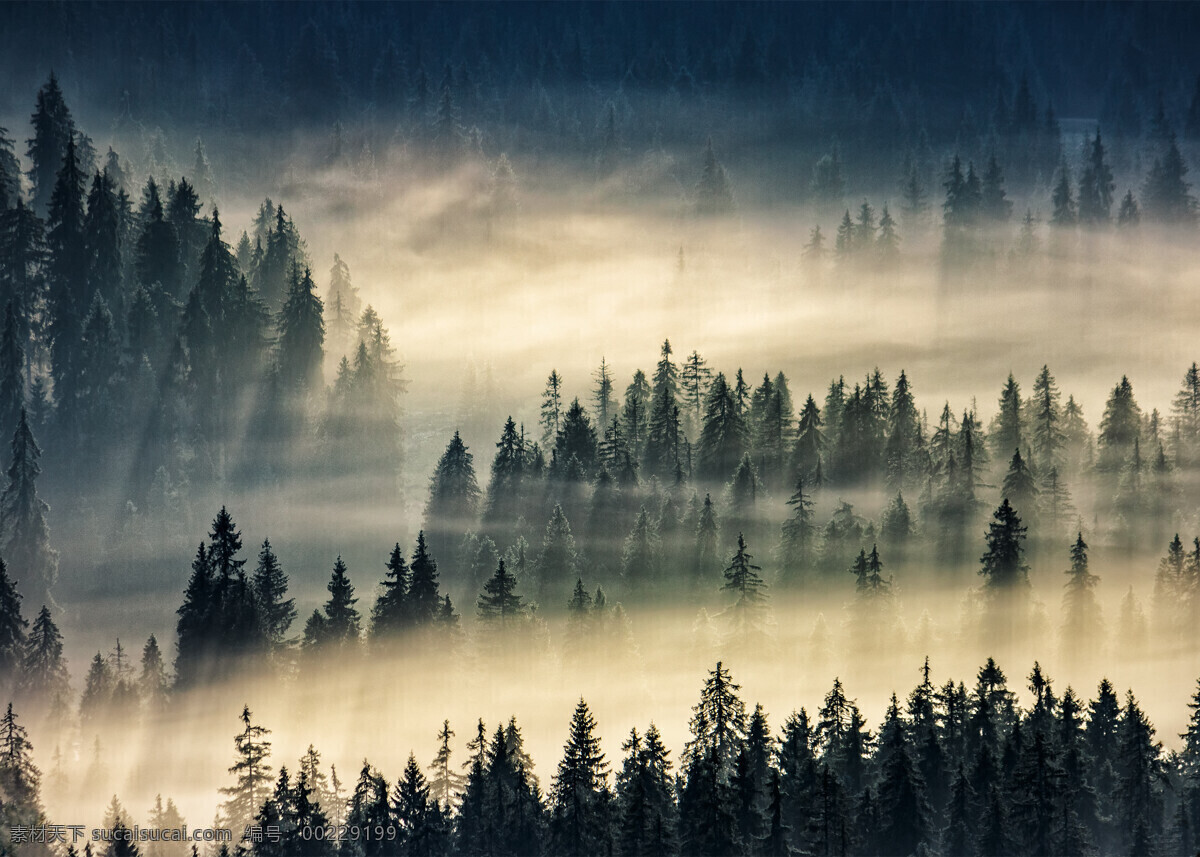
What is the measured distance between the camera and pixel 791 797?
126 metres

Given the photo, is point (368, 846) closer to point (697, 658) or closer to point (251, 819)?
point (251, 819)

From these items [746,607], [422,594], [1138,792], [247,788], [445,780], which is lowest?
[1138,792]

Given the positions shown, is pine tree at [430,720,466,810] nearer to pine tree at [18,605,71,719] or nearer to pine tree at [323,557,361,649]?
pine tree at [323,557,361,649]

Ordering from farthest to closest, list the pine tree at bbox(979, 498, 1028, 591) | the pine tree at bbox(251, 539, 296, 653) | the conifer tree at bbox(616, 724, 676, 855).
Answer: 1. the pine tree at bbox(251, 539, 296, 653)
2. the pine tree at bbox(979, 498, 1028, 591)
3. the conifer tree at bbox(616, 724, 676, 855)

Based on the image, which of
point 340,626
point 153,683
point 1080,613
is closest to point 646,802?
point 340,626

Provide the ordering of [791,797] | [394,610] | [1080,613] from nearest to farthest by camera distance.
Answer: [791,797] < [394,610] < [1080,613]

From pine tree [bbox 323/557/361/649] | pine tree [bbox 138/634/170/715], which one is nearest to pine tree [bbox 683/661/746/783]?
pine tree [bbox 323/557/361/649]

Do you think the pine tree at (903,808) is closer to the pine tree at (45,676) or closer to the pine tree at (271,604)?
the pine tree at (271,604)

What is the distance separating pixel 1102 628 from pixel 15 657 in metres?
121

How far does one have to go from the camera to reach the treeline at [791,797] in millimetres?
119938

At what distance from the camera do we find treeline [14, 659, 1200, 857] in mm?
119938

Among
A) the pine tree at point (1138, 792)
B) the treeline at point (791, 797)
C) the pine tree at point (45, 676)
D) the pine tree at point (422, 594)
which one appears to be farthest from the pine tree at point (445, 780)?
the pine tree at point (45, 676)

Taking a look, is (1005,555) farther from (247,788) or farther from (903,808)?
(247,788)

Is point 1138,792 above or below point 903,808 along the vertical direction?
above
